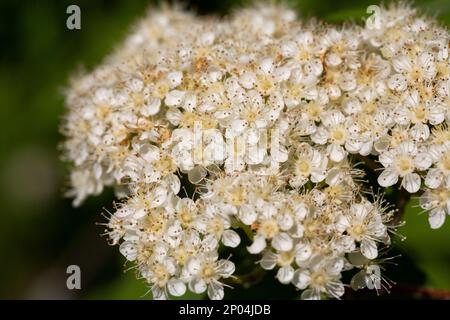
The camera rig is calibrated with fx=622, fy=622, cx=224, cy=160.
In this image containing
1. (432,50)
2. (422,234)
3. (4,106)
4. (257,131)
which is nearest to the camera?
(257,131)

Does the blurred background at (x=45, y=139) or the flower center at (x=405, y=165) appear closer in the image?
the flower center at (x=405, y=165)

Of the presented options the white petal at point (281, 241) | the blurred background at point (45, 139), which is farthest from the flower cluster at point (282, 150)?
the blurred background at point (45, 139)

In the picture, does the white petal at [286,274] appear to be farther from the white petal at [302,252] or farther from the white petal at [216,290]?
the white petal at [216,290]

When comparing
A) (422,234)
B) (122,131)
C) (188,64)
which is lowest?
(422,234)

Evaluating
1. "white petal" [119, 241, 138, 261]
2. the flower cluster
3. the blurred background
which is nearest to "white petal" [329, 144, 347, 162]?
the flower cluster

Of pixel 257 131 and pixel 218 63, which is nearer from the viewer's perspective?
pixel 257 131

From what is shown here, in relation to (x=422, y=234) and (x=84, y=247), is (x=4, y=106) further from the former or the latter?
(x=422, y=234)

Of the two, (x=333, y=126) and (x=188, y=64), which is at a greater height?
(x=188, y=64)

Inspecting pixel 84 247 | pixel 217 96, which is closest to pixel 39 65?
pixel 84 247

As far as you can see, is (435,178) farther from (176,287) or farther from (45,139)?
(45,139)
